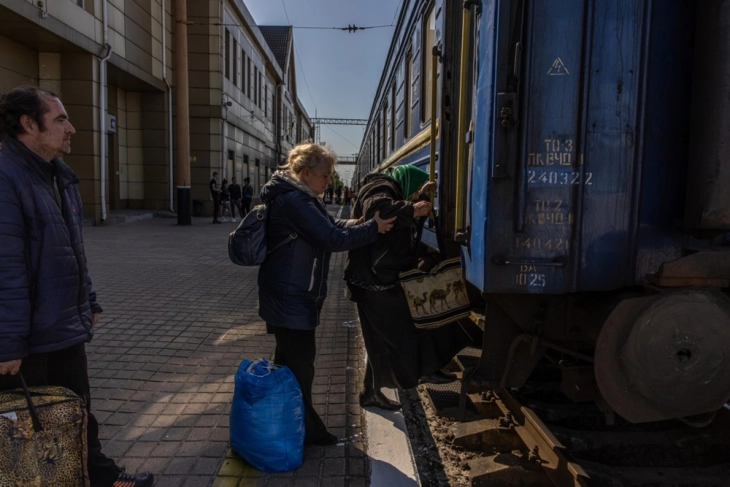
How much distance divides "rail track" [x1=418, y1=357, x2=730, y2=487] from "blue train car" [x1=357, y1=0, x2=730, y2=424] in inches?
13.8

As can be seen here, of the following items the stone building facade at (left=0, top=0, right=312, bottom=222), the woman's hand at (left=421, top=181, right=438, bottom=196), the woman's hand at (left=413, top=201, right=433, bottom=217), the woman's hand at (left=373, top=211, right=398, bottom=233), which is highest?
the stone building facade at (left=0, top=0, right=312, bottom=222)

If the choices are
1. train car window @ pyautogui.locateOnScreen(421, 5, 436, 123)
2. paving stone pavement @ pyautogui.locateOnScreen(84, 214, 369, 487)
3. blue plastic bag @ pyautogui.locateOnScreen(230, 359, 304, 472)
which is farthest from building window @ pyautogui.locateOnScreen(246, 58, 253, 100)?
blue plastic bag @ pyautogui.locateOnScreen(230, 359, 304, 472)

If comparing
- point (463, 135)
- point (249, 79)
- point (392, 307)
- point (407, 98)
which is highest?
point (249, 79)

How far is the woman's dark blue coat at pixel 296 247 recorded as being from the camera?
3049mm

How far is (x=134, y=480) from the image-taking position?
277cm

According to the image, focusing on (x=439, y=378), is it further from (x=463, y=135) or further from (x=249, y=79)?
(x=249, y=79)

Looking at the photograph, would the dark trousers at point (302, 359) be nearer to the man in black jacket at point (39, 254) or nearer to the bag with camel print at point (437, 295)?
the bag with camel print at point (437, 295)

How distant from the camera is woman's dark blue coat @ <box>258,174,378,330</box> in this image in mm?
3049

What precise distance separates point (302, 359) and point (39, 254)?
144 cm

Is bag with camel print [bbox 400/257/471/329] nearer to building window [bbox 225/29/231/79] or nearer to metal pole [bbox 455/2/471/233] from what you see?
metal pole [bbox 455/2/471/233]

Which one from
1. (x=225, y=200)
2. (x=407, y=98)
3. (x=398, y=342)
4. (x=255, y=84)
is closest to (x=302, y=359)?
(x=398, y=342)

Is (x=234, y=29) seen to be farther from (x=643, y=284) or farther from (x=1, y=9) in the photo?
(x=643, y=284)

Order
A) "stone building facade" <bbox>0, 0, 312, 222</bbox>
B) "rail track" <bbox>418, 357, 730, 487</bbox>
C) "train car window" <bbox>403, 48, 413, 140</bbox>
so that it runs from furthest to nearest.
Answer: "stone building facade" <bbox>0, 0, 312, 222</bbox>, "train car window" <bbox>403, 48, 413, 140</bbox>, "rail track" <bbox>418, 357, 730, 487</bbox>

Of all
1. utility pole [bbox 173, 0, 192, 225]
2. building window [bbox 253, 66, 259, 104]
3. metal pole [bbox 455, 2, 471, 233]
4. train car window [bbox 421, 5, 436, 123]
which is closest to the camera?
metal pole [bbox 455, 2, 471, 233]
